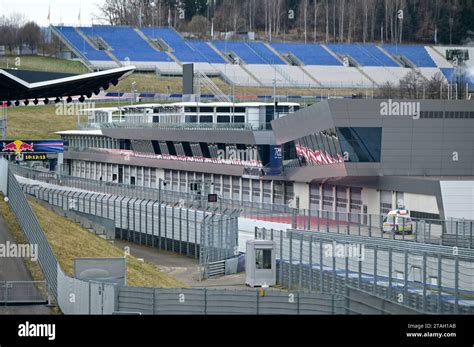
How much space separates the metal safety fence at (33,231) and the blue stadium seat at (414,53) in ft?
312

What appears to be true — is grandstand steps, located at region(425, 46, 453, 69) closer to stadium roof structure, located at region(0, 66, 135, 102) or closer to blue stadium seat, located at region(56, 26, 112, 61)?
blue stadium seat, located at region(56, 26, 112, 61)

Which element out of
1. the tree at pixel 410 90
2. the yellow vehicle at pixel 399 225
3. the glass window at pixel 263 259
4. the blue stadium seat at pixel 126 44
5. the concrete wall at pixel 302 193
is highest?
the blue stadium seat at pixel 126 44

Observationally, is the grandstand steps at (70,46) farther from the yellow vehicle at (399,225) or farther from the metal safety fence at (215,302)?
the metal safety fence at (215,302)

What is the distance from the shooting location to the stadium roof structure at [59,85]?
4270cm

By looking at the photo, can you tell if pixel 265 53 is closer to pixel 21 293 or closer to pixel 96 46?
pixel 96 46

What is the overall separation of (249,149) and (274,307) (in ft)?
142

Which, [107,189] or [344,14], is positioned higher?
[344,14]

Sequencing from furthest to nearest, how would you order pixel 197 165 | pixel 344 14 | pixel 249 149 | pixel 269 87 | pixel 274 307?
1. pixel 344 14
2. pixel 269 87
3. pixel 197 165
4. pixel 249 149
5. pixel 274 307

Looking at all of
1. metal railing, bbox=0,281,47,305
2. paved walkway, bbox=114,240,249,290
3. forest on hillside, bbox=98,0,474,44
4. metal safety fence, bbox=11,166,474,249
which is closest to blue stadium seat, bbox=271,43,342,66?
forest on hillside, bbox=98,0,474,44

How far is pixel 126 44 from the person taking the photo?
13000 centimetres

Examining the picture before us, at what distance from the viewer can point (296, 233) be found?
3412 cm

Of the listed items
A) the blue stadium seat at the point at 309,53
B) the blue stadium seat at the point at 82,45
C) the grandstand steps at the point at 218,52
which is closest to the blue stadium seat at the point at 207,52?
the grandstand steps at the point at 218,52

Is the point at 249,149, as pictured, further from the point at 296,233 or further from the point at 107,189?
the point at 296,233
